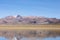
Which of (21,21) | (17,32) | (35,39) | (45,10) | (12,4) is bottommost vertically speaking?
(35,39)

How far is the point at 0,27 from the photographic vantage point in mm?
2162

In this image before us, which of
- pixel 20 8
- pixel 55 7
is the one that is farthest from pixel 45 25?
pixel 20 8

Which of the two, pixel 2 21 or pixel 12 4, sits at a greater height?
pixel 12 4

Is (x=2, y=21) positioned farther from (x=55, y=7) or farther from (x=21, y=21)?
(x=55, y=7)

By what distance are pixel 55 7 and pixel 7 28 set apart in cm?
88

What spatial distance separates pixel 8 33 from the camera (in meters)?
2.14

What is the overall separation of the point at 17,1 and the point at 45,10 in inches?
19.6

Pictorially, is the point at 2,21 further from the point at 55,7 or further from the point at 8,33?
the point at 55,7

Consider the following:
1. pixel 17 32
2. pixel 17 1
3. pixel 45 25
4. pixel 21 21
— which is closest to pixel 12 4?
pixel 17 1

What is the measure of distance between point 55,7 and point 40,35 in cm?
54

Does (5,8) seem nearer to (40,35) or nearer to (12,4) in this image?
(12,4)

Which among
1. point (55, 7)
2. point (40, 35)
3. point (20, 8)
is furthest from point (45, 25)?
point (20, 8)

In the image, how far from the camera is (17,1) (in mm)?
2160

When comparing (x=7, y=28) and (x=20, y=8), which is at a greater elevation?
(x=20, y=8)
